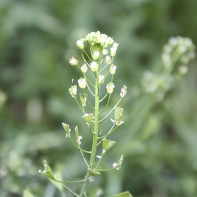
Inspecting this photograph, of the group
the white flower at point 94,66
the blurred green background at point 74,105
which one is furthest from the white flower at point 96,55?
the blurred green background at point 74,105

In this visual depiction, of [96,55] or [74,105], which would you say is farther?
[74,105]

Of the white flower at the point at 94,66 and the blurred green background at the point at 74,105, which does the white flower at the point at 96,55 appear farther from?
the blurred green background at the point at 74,105

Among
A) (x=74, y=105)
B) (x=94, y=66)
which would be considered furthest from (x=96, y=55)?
(x=74, y=105)

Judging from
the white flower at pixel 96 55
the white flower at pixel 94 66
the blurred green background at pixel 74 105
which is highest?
the blurred green background at pixel 74 105

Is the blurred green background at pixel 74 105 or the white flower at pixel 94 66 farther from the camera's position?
the blurred green background at pixel 74 105

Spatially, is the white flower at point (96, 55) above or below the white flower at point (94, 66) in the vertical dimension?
above

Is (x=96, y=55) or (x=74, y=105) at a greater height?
(x=74, y=105)

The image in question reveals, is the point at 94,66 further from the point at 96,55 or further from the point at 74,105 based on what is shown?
the point at 74,105

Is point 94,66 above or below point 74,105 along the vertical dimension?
below
